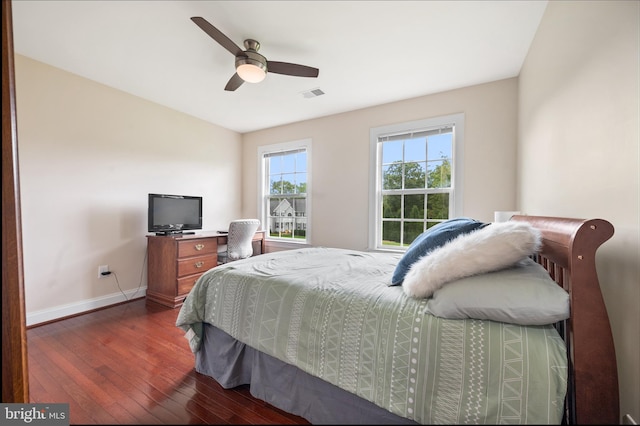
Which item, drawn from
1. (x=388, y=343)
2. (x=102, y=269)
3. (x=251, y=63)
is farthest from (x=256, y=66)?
(x=102, y=269)

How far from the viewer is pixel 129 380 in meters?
1.64

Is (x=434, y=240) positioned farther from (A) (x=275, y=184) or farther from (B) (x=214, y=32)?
(A) (x=275, y=184)

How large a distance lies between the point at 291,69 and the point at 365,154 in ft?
5.60

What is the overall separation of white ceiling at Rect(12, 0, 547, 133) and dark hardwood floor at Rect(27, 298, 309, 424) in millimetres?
2550

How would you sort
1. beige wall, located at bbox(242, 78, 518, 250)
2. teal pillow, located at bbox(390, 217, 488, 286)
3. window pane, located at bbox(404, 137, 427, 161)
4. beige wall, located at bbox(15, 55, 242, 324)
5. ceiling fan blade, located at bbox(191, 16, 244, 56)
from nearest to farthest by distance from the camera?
teal pillow, located at bbox(390, 217, 488, 286) → ceiling fan blade, located at bbox(191, 16, 244, 56) → beige wall, located at bbox(15, 55, 242, 324) → beige wall, located at bbox(242, 78, 518, 250) → window pane, located at bbox(404, 137, 427, 161)

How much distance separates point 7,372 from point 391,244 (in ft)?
11.0

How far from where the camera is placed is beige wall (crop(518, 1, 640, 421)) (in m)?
0.91

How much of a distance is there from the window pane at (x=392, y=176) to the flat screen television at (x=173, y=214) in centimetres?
269

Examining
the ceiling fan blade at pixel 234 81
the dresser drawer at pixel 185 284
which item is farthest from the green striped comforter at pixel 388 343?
the ceiling fan blade at pixel 234 81

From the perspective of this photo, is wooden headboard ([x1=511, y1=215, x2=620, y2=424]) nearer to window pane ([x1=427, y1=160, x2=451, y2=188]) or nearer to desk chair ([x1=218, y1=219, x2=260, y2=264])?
window pane ([x1=427, y1=160, x2=451, y2=188])

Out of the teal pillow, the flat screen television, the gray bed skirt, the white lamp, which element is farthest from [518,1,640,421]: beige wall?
the flat screen television

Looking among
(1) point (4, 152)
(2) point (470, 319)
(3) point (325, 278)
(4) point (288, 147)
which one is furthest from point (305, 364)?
(4) point (288, 147)

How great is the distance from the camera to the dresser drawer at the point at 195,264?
9.85 feet

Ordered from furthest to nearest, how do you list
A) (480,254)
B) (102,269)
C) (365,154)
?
(365,154) → (102,269) → (480,254)
